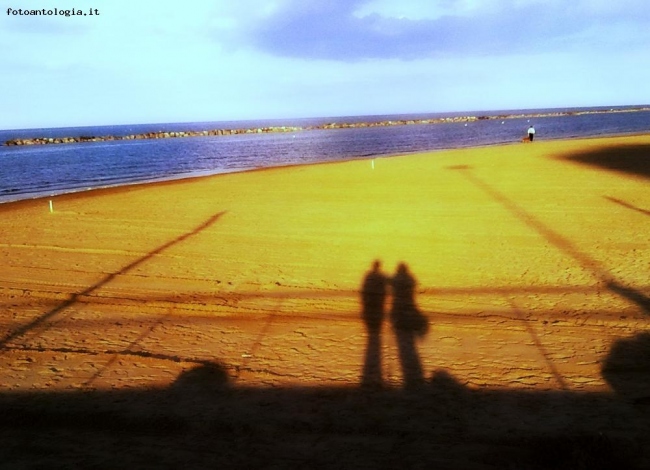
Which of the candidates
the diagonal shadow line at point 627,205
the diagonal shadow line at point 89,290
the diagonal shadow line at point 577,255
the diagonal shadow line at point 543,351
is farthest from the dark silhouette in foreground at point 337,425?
the diagonal shadow line at point 627,205

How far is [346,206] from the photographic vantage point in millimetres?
14039

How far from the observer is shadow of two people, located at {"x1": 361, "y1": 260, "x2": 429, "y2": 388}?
4.48 metres

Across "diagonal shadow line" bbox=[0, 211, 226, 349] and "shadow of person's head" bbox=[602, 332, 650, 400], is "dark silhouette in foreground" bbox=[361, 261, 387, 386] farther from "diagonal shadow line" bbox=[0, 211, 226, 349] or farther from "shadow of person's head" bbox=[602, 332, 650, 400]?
"diagonal shadow line" bbox=[0, 211, 226, 349]

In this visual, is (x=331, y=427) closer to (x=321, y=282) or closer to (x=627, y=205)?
(x=321, y=282)

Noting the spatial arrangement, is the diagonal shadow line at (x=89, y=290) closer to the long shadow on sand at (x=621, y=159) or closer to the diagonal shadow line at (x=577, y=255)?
the diagonal shadow line at (x=577, y=255)

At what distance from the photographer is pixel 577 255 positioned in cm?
802

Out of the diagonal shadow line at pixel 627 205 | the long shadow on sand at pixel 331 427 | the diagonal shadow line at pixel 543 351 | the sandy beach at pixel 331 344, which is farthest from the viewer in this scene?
the diagonal shadow line at pixel 627 205

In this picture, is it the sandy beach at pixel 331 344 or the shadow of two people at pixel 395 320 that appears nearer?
the sandy beach at pixel 331 344

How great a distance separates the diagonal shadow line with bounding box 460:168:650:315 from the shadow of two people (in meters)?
2.58

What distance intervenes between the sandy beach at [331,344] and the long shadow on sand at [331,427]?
16mm

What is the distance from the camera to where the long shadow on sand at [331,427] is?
329cm

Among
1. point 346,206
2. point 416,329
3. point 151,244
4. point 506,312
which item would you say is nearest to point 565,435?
point 416,329

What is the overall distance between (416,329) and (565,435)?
2.09 m

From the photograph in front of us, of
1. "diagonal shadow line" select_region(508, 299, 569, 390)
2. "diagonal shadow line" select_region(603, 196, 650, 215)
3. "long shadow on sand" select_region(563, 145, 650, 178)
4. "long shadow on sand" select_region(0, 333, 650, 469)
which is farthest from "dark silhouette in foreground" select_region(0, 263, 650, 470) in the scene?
"long shadow on sand" select_region(563, 145, 650, 178)
